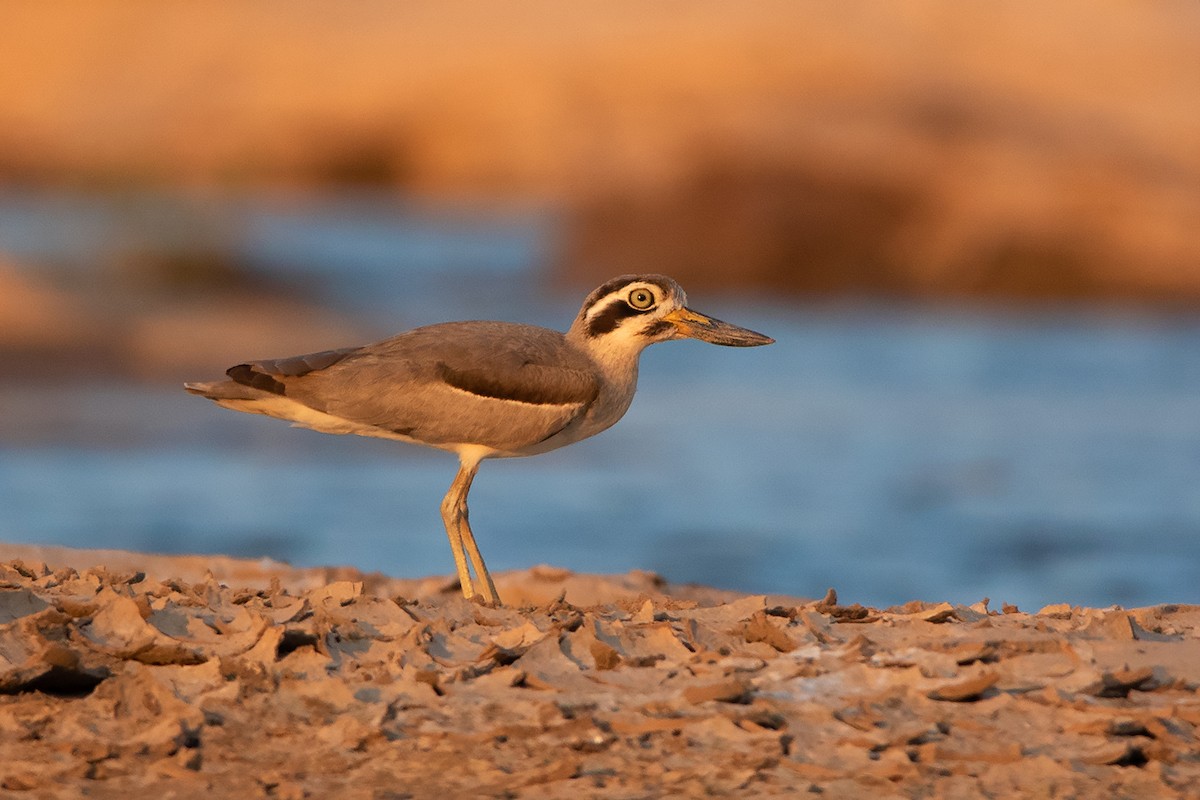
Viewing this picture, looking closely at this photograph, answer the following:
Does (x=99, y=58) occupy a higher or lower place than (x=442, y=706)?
higher

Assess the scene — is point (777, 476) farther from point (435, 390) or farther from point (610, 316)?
Answer: point (435, 390)

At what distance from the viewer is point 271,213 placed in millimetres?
47094

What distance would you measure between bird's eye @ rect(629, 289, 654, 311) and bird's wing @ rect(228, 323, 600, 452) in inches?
19.4

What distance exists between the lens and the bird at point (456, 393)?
836 centimetres

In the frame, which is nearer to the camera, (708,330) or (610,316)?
(610,316)

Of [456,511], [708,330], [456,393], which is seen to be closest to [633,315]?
[708,330]

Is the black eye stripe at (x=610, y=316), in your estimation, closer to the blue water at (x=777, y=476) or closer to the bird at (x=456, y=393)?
the bird at (x=456, y=393)

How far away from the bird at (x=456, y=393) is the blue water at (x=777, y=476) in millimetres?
5031

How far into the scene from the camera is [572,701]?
582cm

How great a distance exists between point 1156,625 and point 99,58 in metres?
48.2

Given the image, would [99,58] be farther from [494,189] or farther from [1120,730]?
[1120,730]

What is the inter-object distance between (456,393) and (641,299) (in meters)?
0.98

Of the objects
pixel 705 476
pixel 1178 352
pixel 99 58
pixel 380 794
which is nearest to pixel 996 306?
pixel 1178 352

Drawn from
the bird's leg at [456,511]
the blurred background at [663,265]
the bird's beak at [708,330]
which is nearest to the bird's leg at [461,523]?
the bird's leg at [456,511]
